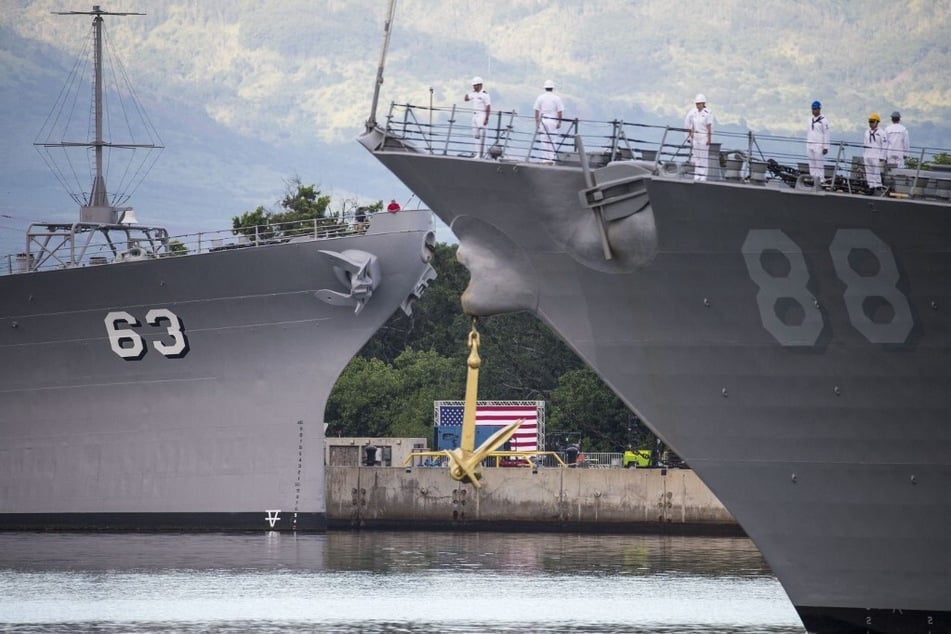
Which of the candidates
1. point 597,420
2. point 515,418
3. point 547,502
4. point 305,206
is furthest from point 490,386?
point 547,502

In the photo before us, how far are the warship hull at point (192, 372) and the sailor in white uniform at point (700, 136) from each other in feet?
63.5

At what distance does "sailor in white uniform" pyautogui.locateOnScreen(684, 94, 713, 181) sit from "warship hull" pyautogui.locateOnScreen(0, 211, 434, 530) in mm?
19360

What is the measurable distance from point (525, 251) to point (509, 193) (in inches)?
28.9

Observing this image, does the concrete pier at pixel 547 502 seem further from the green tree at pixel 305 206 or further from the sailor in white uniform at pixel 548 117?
the green tree at pixel 305 206

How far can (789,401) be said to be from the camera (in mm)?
18656

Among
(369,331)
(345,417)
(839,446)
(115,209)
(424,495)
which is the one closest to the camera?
(839,446)

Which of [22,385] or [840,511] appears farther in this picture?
[22,385]

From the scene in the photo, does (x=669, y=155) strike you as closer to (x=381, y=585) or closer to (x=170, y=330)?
(x=381, y=585)

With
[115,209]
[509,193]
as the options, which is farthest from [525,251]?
[115,209]

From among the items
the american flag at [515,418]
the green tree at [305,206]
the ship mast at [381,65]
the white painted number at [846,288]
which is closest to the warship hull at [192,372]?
the american flag at [515,418]

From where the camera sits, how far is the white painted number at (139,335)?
38.8 m

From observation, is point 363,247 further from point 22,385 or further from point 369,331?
point 22,385

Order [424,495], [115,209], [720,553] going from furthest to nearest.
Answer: [115,209], [424,495], [720,553]

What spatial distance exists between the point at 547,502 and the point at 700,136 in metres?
23.7
